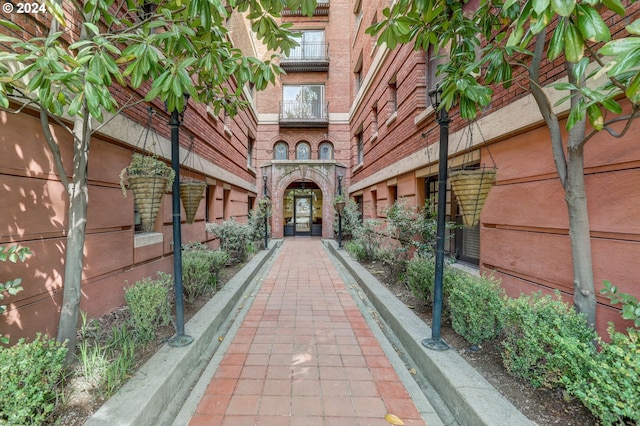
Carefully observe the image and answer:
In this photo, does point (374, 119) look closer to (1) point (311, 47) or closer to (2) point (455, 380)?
(1) point (311, 47)

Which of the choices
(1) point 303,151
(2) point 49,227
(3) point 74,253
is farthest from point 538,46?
(1) point 303,151

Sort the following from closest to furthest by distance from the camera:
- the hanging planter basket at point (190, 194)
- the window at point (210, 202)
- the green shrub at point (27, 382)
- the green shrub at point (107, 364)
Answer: the green shrub at point (27, 382) < the green shrub at point (107, 364) < the hanging planter basket at point (190, 194) < the window at point (210, 202)

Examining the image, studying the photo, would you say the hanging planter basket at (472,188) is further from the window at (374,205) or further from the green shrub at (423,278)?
the window at (374,205)

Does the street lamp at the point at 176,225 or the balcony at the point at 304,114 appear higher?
the balcony at the point at 304,114

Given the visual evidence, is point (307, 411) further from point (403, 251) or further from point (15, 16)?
point (15, 16)

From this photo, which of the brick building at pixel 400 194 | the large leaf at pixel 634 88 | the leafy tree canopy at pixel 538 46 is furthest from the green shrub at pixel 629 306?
the large leaf at pixel 634 88

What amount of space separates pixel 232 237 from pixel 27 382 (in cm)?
535

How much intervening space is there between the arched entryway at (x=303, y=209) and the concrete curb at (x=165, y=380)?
38.5 feet

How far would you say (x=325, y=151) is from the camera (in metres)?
14.9

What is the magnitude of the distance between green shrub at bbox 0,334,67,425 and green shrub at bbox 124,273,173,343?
0.91 metres

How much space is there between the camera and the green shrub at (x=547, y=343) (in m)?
1.83

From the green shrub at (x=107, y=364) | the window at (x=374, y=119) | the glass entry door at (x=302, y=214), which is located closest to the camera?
the green shrub at (x=107, y=364)

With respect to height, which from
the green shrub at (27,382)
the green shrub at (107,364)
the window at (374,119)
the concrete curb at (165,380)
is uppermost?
the window at (374,119)

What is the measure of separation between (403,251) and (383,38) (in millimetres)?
3806
